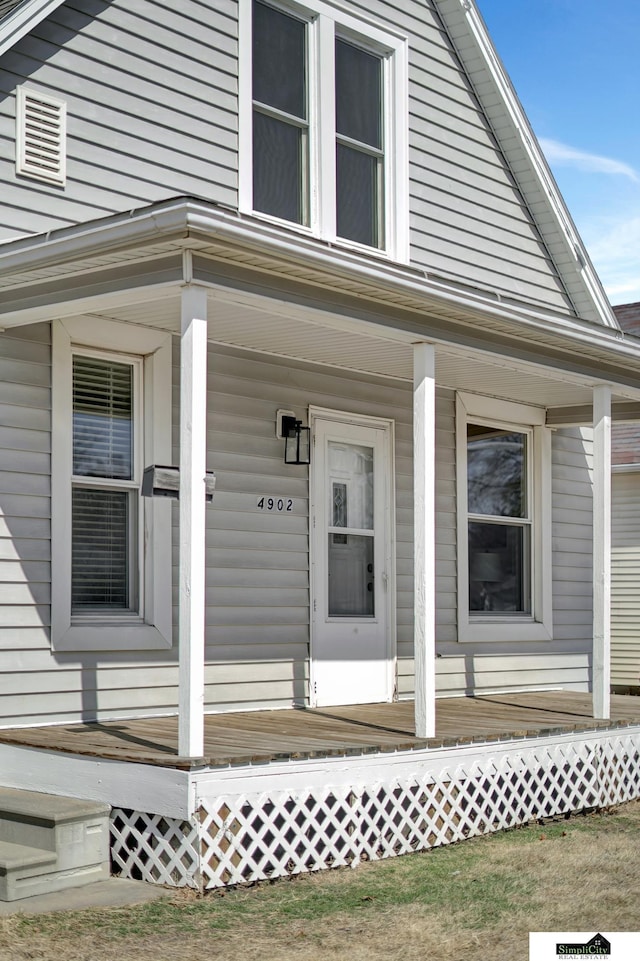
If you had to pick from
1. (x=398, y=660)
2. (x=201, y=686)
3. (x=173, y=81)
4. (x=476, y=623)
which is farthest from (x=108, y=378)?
(x=476, y=623)

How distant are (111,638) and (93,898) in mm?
2025

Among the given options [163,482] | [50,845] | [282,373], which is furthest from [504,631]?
[50,845]

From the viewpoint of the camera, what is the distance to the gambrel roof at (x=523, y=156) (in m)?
9.97

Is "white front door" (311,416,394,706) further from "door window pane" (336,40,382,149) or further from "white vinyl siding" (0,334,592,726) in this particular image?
"door window pane" (336,40,382,149)

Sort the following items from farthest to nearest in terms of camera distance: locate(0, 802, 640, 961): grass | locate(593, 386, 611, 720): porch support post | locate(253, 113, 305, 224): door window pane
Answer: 1. locate(253, 113, 305, 224): door window pane
2. locate(593, 386, 611, 720): porch support post
3. locate(0, 802, 640, 961): grass

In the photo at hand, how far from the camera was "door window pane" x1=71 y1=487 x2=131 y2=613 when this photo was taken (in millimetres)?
7375

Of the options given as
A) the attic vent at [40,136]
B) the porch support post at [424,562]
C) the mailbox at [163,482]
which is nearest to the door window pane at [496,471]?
the porch support post at [424,562]

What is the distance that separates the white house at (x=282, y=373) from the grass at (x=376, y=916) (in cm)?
54

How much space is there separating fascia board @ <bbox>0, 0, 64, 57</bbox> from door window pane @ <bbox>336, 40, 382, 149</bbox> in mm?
2747

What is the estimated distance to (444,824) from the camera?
691cm

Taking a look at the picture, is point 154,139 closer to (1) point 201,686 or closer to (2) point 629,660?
(1) point 201,686

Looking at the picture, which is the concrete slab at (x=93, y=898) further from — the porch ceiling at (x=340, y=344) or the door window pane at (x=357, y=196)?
the door window pane at (x=357, y=196)

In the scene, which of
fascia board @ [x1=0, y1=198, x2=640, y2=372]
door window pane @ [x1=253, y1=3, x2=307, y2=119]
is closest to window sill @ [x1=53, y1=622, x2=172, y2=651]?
fascia board @ [x1=0, y1=198, x2=640, y2=372]

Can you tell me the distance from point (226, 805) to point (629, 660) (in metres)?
11.4
